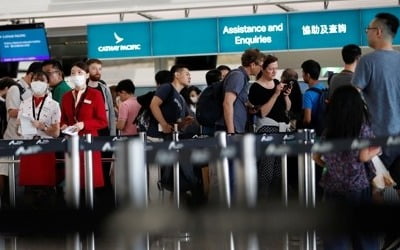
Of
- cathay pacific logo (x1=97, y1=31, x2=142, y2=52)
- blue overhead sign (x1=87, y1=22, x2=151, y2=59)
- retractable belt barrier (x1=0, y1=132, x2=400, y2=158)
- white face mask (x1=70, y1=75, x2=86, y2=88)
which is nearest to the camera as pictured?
retractable belt barrier (x1=0, y1=132, x2=400, y2=158)

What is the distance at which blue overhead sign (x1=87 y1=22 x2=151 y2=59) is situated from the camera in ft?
43.4

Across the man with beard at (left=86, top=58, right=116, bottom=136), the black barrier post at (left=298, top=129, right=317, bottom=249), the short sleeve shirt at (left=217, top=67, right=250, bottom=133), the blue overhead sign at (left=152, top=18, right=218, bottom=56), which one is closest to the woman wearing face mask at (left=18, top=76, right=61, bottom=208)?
the man with beard at (left=86, top=58, right=116, bottom=136)

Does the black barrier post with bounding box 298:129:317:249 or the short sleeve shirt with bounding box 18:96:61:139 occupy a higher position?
the short sleeve shirt with bounding box 18:96:61:139

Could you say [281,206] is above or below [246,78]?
below

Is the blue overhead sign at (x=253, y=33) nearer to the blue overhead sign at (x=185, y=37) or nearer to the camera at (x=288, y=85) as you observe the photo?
the blue overhead sign at (x=185, y=37)

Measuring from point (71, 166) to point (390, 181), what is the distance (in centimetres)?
213

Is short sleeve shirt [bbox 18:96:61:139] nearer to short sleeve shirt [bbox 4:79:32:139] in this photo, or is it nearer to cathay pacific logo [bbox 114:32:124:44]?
short sleeve shirt [bbox 4:79:32:139]

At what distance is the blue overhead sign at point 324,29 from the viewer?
40.0ft

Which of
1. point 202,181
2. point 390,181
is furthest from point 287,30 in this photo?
point 390,181

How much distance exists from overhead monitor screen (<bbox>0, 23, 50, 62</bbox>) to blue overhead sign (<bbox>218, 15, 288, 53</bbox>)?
9.11ft

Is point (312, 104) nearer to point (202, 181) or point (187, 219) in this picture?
point (202, 181)

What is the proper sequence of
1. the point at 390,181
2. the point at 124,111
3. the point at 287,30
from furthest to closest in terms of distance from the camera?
the point at 287,30 → the point at 124,111 → the point at 390,181

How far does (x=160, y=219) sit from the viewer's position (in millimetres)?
2824

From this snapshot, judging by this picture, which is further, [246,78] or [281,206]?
[246,78]
